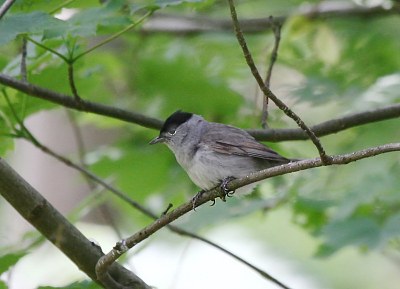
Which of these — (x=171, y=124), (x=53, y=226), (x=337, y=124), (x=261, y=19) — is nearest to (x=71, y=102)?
(x=171, y=124)

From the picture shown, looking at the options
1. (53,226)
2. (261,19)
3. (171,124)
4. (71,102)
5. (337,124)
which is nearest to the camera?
(53,226)

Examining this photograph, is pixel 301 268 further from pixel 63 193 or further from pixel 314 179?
pixel 63 193

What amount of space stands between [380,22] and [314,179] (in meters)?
2.44

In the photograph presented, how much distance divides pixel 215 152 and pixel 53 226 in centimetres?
160

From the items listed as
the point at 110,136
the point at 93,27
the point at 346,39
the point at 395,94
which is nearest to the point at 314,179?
the point at 395,94

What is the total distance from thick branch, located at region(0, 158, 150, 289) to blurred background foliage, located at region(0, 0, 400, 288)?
286 millimetres

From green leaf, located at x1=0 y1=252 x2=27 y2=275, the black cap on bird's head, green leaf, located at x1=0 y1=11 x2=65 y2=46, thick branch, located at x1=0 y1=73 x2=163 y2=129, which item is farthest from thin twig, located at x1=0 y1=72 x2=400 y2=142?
green leaf, located at x1=0 y1=252 x2=27 y2=275

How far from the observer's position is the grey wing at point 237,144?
4.09 meters

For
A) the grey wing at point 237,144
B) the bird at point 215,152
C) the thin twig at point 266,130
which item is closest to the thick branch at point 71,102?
the thin twig at point 266,130

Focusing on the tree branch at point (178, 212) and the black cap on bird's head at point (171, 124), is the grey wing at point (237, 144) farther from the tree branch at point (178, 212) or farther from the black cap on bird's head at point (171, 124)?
the tree branch at point (178, 212)

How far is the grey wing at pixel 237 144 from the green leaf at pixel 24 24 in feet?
5.70

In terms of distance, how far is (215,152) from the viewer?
4234 millimetres

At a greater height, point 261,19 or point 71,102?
point 261,19

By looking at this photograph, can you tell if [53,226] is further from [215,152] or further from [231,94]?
[231,94]
